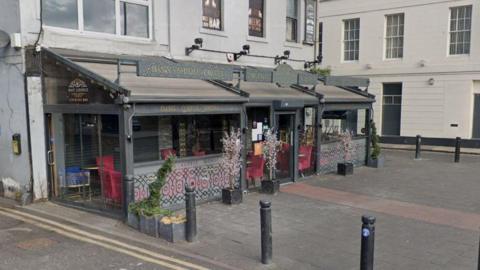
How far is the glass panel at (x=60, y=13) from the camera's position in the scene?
9.46 meters

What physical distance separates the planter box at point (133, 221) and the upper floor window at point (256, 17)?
337 inches

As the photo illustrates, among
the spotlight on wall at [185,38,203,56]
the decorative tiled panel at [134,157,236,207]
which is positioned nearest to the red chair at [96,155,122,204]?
the decorative tiled panel at [134,157,236,207]

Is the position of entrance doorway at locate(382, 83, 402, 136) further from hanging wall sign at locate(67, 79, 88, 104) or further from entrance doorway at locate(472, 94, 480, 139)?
hanging wall sign at locate(67, 79, 88, 104)

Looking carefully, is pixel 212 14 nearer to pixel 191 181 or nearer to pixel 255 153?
pixel 255 153

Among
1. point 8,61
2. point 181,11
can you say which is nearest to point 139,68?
point 8,61

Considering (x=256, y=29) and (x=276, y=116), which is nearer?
(x=276, y=116)

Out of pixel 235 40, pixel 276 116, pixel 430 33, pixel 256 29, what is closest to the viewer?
pixel 276 116

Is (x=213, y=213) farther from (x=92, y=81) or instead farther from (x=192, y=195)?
(x=92, y=81)

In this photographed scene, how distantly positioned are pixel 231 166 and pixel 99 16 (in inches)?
188

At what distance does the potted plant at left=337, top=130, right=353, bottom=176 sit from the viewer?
13.5 metres

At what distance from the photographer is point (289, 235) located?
7.53 metres

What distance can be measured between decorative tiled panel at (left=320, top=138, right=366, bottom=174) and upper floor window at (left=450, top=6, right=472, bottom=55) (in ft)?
32.8

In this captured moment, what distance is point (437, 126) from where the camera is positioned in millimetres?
22125

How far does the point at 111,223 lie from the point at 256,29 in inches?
352
